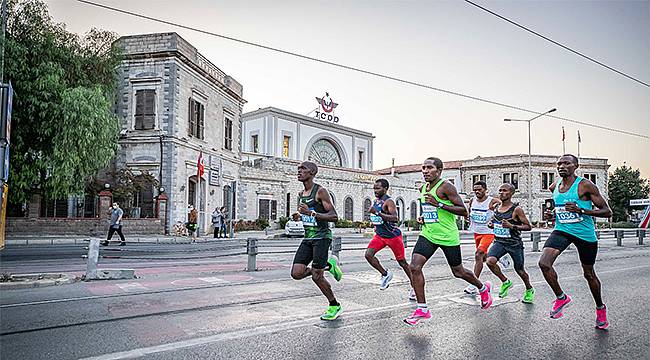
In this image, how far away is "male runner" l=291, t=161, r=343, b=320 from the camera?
6262mm

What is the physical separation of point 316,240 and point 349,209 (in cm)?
4089

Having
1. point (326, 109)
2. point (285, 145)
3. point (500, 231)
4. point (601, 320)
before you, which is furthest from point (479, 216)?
point (326, 109)

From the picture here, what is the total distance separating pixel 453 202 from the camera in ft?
20.6

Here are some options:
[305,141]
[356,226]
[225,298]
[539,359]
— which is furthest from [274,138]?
[539,359]

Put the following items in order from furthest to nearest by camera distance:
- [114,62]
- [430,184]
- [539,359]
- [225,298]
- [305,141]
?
[305,141] → [114,62] → [225,298] → [430,184] → [539,359]

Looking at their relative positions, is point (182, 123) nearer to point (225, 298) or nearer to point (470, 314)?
point (225, 298)

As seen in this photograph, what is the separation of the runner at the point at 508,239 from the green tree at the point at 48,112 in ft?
66.3

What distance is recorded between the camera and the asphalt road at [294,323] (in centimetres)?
488

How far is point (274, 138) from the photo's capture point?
50.2 m

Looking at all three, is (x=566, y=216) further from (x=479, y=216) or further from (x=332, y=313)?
(x=332, y=313)

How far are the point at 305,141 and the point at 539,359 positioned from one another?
49.1 m

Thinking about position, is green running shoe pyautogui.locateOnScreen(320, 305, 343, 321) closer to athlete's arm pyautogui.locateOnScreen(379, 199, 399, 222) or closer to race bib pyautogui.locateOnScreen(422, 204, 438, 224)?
race bib pyautogui.locateOnScreen(422, 204, 438, 224)

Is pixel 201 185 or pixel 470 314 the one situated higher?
pixel 201 185

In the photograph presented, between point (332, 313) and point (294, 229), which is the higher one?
point (294, 229)
